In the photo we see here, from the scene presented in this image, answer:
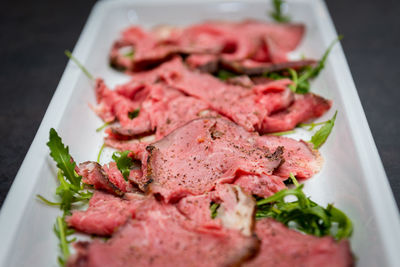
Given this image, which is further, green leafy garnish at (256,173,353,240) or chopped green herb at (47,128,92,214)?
chopped green herb at (47,128,92,214)

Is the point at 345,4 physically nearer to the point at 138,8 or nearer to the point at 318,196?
the point at 138,8

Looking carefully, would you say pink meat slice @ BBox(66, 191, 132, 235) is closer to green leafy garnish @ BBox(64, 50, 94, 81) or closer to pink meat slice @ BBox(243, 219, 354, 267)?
pink meat slice @ BBox(243, 219, 354, 267)

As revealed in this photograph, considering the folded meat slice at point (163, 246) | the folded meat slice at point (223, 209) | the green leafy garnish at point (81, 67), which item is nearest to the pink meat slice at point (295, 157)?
the folded meat slice at point (223, 209)

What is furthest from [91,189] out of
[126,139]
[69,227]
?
[126,139]

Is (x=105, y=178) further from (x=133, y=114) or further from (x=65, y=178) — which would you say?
(x=133, y=114)

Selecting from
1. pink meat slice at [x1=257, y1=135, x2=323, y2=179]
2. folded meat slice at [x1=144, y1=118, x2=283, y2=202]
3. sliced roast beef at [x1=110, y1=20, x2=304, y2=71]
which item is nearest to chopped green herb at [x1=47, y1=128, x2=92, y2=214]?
folded meat slice at [x1=144, y1=118, x2=283, y2=202]

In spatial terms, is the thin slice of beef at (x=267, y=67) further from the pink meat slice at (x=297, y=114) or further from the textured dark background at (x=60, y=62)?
the textured dark background at (x=60, y=62)
